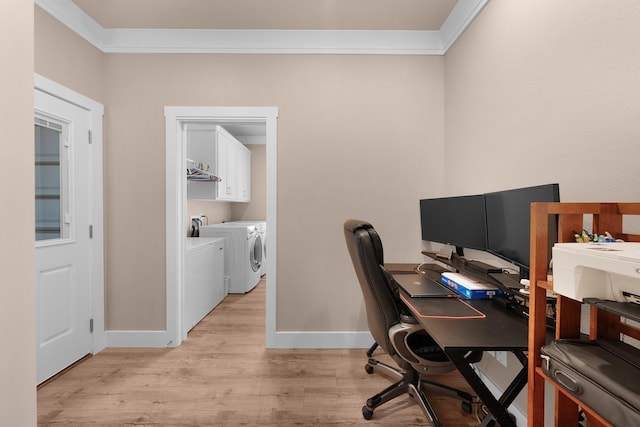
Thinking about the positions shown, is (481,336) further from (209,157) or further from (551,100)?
(209,157)

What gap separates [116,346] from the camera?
2.61 m

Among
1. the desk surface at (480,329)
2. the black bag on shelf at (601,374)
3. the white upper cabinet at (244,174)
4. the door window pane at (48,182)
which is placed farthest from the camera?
the white upper cabinet at (244,174)

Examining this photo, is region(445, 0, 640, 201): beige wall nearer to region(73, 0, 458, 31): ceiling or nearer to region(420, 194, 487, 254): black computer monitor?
region(420, 194, 487, 254): black computer monitor

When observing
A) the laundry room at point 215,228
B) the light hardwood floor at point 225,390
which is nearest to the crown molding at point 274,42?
the laundry room at point 215,228

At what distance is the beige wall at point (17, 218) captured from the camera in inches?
41.5

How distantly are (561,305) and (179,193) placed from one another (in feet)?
8.66

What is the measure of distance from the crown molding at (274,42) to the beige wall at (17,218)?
155cm

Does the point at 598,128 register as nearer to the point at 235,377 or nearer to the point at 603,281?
the point at 603,281

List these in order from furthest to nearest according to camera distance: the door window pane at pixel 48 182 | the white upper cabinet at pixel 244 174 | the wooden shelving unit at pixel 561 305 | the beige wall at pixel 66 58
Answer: the white upper cabinet at pixel 244 174 < the door window pane at pixel 48 182 < the beige wall at pixel 66 58 < the wooden shelving unit at pixel 561 305

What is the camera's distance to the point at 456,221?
2.03 metres

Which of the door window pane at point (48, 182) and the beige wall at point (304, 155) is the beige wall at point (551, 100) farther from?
the door window pane at point (48, 182)

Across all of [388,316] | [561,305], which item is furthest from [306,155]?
Result: [561,305]

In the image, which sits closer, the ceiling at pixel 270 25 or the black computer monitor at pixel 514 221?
the black computer monitor at pixel 514 221

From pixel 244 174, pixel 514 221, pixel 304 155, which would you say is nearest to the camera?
pixel 514 221
